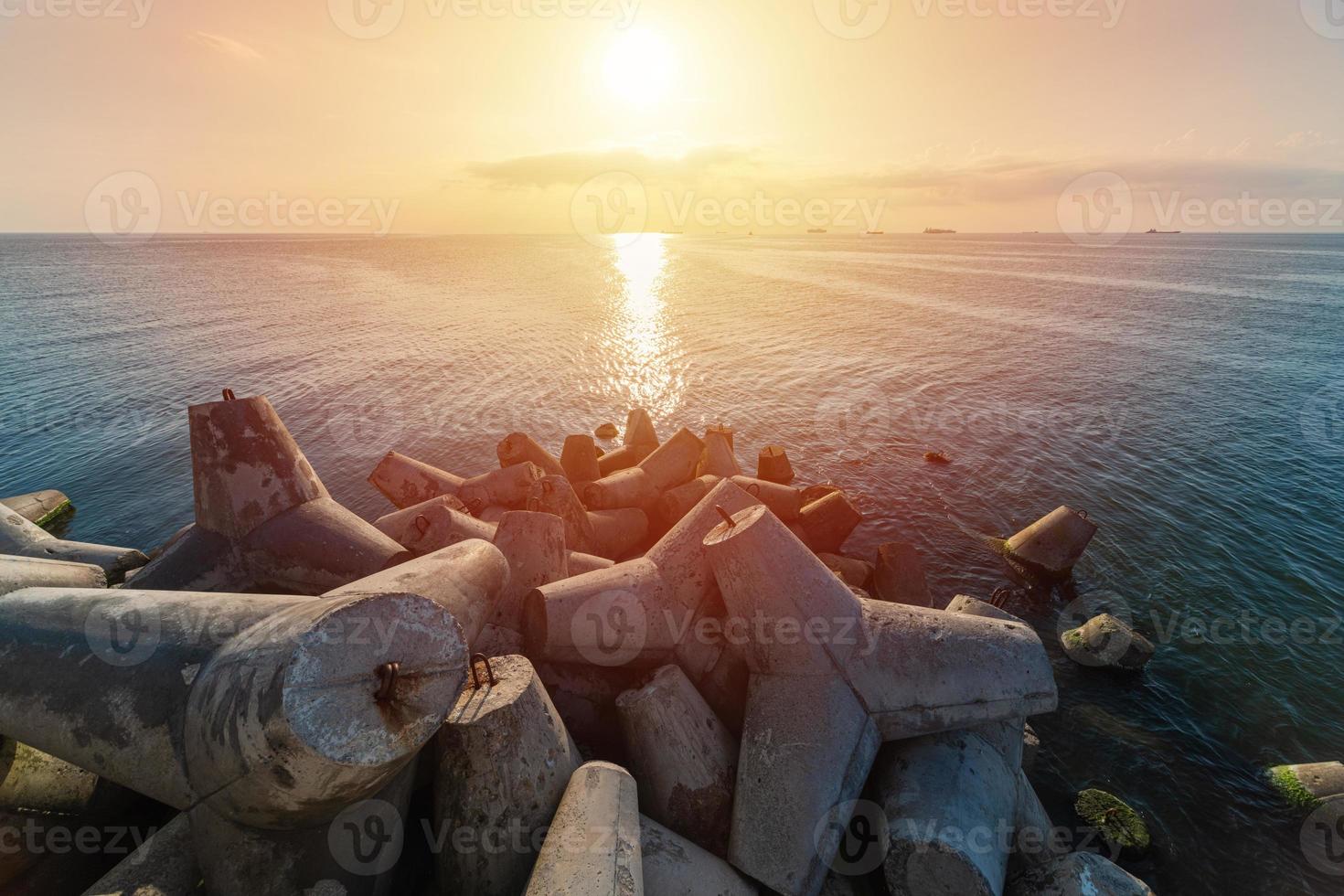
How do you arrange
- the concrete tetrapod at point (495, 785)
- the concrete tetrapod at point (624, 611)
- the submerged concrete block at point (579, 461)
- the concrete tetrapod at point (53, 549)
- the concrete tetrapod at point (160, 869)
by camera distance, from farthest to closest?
the submerged concrete block at point (579, 461)
the concrete tetrapod at point (53, 549)
the concrete tetrapod at point (624, 611)
the concrete tetrapod at point (495, 785)
the concrete tetrapod at point (160, 869)

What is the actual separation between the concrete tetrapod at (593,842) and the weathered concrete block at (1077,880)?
351 cm

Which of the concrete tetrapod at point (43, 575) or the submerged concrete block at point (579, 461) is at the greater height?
the concrete tetrapod at point (43, 575)

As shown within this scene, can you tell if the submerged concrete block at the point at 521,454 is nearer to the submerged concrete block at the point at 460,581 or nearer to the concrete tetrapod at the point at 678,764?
the submerged concrete block at the point at 460,581

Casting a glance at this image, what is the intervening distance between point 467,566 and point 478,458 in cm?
1311

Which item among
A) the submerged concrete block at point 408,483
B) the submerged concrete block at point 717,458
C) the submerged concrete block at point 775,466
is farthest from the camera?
the submerged concrete block at point 775,466

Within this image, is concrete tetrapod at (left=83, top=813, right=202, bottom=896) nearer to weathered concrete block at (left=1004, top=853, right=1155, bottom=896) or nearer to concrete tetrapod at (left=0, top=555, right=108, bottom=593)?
concrete tetrapod at (left=0, top=555, right=108, bottom=593)

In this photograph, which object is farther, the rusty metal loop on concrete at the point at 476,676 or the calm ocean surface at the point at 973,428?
the calm ocean surface at the point at 973,428

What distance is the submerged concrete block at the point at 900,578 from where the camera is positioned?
413 inches

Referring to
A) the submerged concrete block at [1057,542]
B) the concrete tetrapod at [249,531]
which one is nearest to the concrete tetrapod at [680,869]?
the concrete tetrapod at [249,531]

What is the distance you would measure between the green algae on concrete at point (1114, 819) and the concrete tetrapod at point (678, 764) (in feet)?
18.5

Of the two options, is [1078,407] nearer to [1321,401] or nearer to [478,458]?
[1321,401]

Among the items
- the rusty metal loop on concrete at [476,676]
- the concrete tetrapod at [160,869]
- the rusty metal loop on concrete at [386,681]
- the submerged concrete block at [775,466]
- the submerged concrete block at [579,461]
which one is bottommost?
the submerged concrete block at [775,466]

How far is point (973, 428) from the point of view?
20.9 metres

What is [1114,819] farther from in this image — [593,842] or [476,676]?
[476,676]
